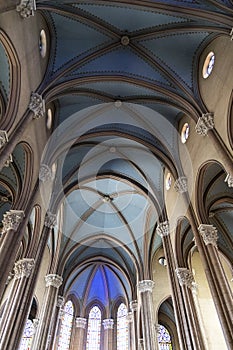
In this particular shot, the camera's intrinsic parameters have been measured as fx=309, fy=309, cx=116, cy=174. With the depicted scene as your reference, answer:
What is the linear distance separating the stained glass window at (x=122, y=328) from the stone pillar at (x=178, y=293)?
9.98 m

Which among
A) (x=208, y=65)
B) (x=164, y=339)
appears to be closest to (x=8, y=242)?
(x=208, y=65)

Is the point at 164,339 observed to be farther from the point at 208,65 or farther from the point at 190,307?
the point at 208,65

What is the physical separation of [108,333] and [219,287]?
1460 cm

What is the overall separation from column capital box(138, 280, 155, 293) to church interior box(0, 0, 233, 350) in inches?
2.5

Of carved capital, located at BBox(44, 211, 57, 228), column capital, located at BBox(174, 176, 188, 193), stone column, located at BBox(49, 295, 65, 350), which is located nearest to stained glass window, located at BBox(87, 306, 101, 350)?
stone column, located at BBox(49, 295, 65, 350)

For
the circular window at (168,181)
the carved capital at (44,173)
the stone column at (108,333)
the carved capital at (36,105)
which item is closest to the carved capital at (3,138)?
the carved capital at (36,105)

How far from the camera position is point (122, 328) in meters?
22.4

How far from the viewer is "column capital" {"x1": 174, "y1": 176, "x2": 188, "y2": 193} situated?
14247 millimetres

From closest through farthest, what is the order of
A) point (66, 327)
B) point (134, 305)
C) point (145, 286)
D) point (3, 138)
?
point (3, 138) < point (145, 286) < point (134, 305) < point (66, 327)

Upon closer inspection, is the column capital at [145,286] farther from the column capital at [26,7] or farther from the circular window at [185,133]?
the column capital at [26,7]

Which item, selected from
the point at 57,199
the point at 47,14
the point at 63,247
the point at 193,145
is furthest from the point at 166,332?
the point at 47,14

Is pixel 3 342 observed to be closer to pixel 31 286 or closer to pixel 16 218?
pixel 31 286

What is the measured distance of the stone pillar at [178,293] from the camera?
11756mm

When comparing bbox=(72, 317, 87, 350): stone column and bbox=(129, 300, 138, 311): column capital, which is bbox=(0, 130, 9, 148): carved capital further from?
bbox=(72, 317, 87, 350): stone column
